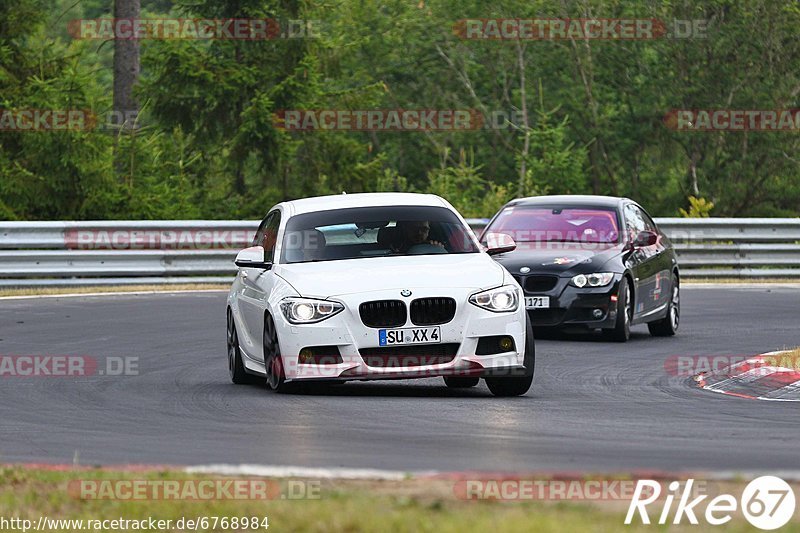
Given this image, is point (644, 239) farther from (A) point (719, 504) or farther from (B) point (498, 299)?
(A) point (719, 504)

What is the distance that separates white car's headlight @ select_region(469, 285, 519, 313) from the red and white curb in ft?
6.72

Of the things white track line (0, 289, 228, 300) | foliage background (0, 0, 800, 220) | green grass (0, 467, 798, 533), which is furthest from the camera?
foliage background (0, 0, 800, 220)

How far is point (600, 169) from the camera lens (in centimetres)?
5438

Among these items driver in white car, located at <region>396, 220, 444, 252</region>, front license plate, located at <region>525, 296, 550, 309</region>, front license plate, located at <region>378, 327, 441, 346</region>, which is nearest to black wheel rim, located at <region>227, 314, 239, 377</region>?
driver in white car, located at <region>396, 220, 444, 252</region>

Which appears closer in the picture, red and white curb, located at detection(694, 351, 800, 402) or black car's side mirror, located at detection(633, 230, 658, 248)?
red and white curb, located at detection(694, 351, 800, 402)

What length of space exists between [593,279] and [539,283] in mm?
584

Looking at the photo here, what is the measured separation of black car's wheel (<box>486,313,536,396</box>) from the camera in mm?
13000

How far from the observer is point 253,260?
14.0 meters

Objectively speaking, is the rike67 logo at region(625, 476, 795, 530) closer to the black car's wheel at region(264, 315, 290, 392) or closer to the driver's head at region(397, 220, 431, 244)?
the black car's wheel at region(264, 315, 290, 392)

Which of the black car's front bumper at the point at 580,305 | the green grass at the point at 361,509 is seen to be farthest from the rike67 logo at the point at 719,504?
the black car's front bumper at the point at 580,305

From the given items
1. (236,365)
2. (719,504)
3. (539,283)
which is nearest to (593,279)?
(539,283)

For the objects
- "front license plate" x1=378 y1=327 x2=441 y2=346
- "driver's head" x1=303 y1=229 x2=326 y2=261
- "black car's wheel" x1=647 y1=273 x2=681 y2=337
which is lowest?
"black car's wheel" x1=647 y1=273 x2=681 y2=337

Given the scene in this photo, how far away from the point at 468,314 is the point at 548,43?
4259cm

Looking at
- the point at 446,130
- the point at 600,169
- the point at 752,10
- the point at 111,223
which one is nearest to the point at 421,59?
the point at 446,130
